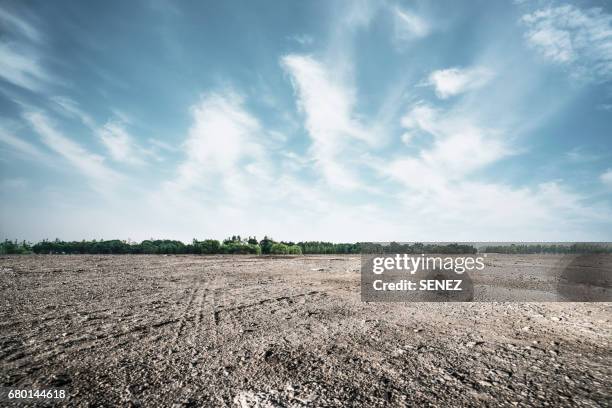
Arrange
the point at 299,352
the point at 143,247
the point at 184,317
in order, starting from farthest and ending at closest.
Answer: the point at 143,247
the point at 184,317
the point at 299,352

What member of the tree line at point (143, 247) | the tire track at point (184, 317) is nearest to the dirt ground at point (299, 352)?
Result: the tire track at point (184, 317)

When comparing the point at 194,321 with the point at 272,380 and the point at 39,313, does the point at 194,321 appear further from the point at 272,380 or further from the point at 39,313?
the point at 39,313

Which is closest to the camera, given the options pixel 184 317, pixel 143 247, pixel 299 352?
pixel 299 352

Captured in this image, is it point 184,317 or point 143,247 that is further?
point 143,247

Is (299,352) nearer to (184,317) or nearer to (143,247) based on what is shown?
(184,317)

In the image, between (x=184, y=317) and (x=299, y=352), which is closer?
(x=299, y=352)

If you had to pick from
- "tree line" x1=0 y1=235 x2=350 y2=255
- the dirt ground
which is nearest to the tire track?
the dirt ground

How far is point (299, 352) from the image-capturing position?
487 centimetres

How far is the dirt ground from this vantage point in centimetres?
357

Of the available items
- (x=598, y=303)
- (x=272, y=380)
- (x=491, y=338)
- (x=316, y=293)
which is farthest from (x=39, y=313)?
(x=598, y=303)

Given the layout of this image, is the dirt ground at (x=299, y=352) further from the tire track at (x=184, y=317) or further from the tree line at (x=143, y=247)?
the tree line at (x=143, y=247)

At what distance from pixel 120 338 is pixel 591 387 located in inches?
280

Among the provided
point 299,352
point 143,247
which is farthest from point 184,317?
point 143,247

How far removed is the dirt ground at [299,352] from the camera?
3574 millimetres
